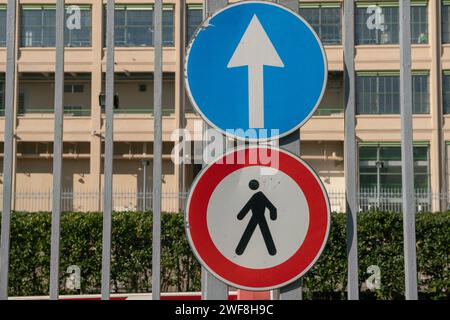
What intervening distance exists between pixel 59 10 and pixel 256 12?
3.47ft

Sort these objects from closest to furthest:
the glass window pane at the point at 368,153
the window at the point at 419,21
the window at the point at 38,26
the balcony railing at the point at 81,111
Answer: the glass window pane at the point at 368,153 → the window at the point at 419,21 → the window at the point at 38,26 → the balcony railing at the point at 81,111

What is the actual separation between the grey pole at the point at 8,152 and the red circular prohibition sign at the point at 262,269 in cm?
101

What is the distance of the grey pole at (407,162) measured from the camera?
3.10 meters

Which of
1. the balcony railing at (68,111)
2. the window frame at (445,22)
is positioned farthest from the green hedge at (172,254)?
the window frame at (445,22)

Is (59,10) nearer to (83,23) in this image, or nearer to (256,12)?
(256,12)

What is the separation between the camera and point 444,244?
10.9 meters

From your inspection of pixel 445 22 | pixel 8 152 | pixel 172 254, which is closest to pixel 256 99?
pixel 8 152

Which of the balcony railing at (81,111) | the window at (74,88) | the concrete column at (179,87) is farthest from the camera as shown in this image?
the window at (74,88)

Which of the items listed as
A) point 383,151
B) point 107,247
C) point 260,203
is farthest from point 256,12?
point 383,151

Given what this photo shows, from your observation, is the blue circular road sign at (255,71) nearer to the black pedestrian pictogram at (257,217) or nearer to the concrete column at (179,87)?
the black pedestrian pictogram at (257,217)

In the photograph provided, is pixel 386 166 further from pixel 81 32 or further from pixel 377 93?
pixel 81 32

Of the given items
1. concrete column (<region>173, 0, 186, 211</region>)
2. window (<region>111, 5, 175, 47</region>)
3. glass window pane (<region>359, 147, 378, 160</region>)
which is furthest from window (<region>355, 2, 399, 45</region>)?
window (<region>111, 5, 175, 47</region>)

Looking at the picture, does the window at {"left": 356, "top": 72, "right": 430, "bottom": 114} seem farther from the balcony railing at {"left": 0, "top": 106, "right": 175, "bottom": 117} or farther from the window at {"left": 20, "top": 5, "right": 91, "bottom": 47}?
the window at {"left": 20, "top": 5, "right": 91, "bottom": 47}

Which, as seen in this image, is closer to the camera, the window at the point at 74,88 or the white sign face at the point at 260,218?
the white sign face at the point at 260,218
